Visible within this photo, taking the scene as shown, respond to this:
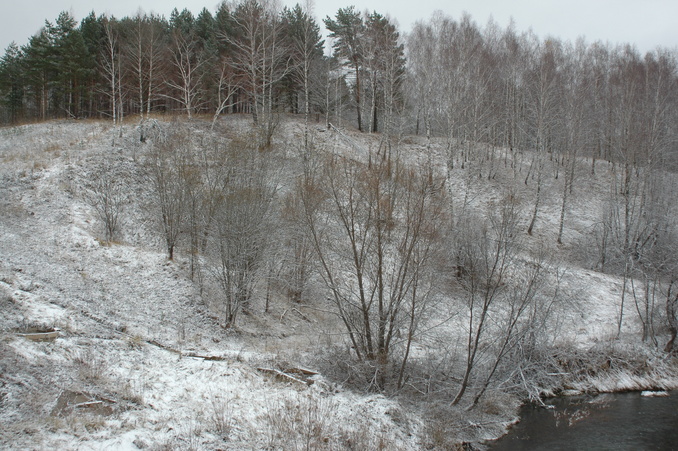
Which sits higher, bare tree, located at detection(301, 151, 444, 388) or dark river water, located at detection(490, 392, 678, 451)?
bare tree, located at detection(301, 151, 444, 388)

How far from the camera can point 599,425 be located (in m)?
11.7

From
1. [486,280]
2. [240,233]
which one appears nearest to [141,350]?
[240,233]

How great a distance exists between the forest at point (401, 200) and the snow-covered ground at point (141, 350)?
15.9 inches

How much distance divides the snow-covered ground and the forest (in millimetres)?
405

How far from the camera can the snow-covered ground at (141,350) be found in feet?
25.1

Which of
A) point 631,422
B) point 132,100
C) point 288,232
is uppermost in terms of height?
point 132,100

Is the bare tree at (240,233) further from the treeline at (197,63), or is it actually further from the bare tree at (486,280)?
the treeline at (197,63)

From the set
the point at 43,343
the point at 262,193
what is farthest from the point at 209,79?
the point at 43,343

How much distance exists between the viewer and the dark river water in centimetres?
1066

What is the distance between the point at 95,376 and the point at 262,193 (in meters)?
8.80

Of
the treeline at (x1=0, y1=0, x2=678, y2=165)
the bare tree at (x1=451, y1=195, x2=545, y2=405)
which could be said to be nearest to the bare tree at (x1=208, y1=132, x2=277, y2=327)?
the bare tree at (x1=451, y1=195, x2=545, y2=405)

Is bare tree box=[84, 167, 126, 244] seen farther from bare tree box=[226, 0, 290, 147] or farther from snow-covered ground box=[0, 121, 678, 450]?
bare tree box=[226, 0, 290, 147]

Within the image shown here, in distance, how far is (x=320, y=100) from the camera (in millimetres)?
36156

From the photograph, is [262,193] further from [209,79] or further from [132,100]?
[132,100]
